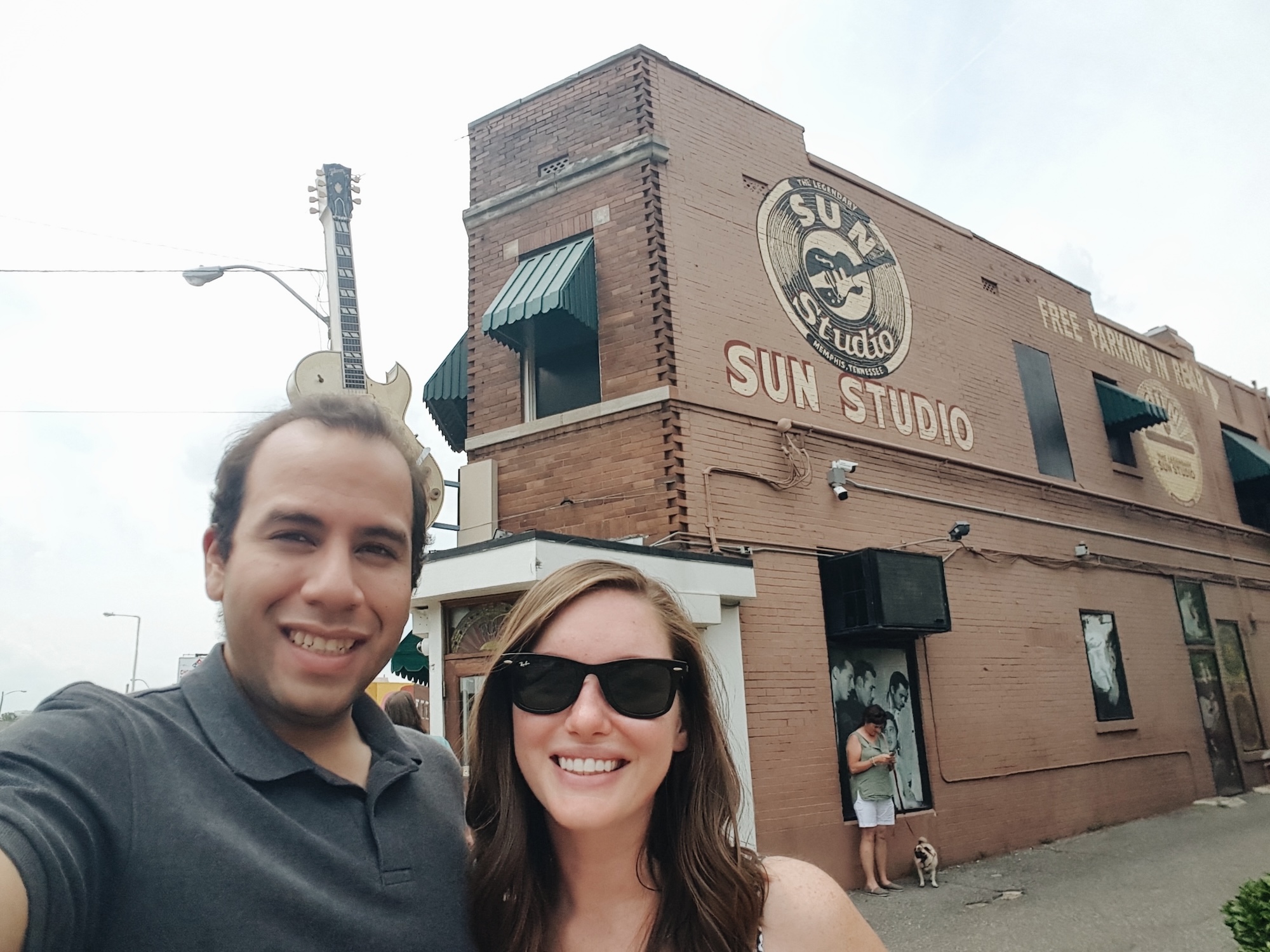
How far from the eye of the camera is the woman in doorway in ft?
26.4

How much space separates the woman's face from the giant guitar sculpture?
6.87 meters

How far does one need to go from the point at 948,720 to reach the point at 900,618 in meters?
1.88

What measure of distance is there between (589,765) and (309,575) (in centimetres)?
70

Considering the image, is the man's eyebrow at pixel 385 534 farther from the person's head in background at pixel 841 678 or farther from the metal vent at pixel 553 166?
the metal vent at pixel 553 166

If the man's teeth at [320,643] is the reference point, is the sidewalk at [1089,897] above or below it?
below

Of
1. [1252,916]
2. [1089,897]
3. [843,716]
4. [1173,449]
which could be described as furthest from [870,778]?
[1173,449]

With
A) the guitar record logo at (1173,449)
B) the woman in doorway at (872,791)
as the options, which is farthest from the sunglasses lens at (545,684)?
the guitar record logo at (1173,449)

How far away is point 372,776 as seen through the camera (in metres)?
1.70

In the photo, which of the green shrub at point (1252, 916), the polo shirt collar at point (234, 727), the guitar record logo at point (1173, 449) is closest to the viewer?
the polo shirt collar at point (234, 727)

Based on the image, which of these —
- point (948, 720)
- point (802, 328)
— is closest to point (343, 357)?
point (802, 328)

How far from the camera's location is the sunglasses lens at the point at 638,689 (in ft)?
6.01

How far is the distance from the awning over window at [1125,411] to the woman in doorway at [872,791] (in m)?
8.34

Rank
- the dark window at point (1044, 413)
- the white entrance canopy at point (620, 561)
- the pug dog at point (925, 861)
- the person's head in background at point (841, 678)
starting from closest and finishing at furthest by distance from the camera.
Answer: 1. the white entrance canopy at point (620, 561)
2. the pug dog at point (925, 861)
3. the person's head in background at point (841, 678)
4. the dark window at point (1044, 413)

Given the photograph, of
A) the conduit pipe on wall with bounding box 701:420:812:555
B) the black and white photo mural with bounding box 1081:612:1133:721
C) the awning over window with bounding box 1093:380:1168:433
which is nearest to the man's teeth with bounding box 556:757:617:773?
the conduit pipe on wall with bounding box 701:420:812:555
